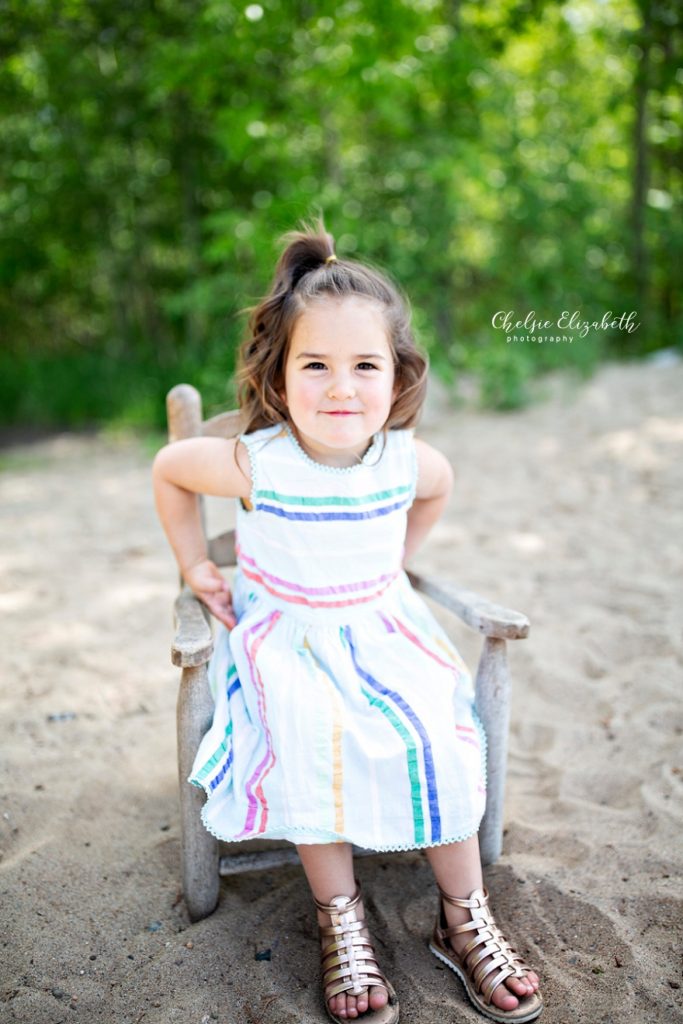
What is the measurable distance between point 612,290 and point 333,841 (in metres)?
7.15

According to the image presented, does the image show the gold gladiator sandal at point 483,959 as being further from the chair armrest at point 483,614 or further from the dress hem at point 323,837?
the chair armrest at point 483,614

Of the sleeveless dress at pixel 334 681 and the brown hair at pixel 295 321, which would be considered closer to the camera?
the sleeveless dress at pixel 334 681

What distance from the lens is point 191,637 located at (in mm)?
1631

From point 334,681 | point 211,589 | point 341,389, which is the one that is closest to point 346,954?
point 334,681

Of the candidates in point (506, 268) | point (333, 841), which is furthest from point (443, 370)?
point (333, 841)

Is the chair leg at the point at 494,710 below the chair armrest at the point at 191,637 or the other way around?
Result: below

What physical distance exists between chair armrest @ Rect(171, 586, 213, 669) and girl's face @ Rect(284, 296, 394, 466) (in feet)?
1.58

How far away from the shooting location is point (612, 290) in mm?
7609

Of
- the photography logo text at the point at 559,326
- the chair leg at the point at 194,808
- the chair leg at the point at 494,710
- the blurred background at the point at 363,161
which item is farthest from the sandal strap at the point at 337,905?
the photography logo text at the point at 559,326

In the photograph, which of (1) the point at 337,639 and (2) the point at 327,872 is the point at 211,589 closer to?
(1) the point at 337,639

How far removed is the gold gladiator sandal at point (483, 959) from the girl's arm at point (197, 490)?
31.7 inches

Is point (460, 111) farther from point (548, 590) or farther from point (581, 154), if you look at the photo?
point (548, 590)

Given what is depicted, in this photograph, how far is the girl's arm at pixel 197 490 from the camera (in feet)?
6.03

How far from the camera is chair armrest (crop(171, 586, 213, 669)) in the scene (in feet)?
5.14
